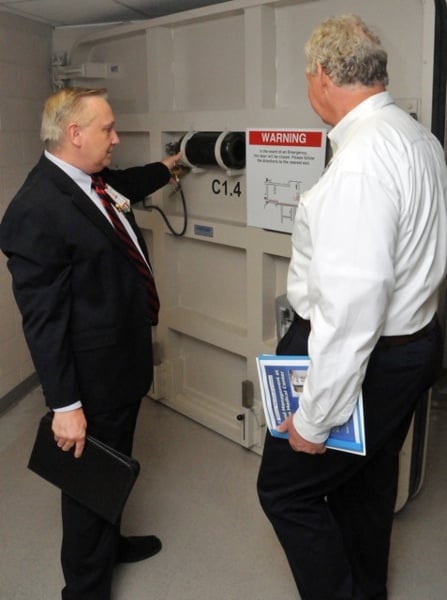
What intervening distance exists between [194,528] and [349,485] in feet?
2.50

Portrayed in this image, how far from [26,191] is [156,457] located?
1.54 m

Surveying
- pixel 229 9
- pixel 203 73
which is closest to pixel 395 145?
pixel 229 9

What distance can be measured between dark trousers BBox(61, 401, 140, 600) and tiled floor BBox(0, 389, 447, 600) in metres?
0.19

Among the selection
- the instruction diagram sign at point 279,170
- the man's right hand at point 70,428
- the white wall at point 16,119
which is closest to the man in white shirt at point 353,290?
the man's right hand at point 70,428

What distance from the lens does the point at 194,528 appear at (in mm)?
2344

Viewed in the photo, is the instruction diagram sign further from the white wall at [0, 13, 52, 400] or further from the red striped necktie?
the white wall at [0, 13, 52, 400]

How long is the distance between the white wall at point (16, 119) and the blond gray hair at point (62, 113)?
1501mm

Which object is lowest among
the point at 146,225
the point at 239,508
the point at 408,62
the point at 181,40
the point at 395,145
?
the point at 239,508

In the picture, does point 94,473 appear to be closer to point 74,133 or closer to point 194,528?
point 194,528

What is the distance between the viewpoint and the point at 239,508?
2.46 metres

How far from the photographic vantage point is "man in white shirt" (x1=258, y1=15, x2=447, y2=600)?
131 cm

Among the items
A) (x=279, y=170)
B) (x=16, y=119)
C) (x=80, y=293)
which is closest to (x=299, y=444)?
(x=80, y=293)

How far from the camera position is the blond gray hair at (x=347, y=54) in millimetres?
1397

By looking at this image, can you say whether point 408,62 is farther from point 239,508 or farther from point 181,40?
point 239,508
